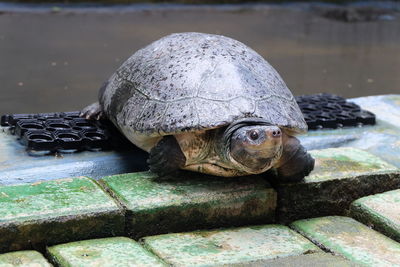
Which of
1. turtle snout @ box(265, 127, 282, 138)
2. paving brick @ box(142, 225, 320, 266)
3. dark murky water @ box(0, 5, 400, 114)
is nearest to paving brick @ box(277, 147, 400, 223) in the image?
paving brick @ box(142, 225, 320, 266)

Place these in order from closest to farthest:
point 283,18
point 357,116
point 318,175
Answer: point 318,175
point 357,116
point 283,18

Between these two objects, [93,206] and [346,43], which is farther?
[346,43]

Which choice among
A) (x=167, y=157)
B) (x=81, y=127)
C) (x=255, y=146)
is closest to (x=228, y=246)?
(x=255, y=146)

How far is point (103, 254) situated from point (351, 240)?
3.32ft

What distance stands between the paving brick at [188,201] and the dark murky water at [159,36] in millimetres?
3022

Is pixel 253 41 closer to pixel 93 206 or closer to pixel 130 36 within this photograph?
pixel 130 36

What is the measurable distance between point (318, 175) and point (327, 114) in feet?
3.71

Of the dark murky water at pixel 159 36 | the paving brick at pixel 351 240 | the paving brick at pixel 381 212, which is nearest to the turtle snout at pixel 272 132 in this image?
the paving brick at pixel 351 240

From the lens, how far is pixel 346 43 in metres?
10.2

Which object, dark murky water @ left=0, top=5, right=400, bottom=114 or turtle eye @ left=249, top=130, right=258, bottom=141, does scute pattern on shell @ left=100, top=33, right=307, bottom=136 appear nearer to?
turtle eye @ left=249, top=130, right=258, bottom=141

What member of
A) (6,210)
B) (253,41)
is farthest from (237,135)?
(253,41)

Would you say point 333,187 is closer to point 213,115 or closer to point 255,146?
point 255,146

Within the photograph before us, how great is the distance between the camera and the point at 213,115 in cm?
321

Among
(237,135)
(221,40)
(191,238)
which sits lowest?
(191,238)
